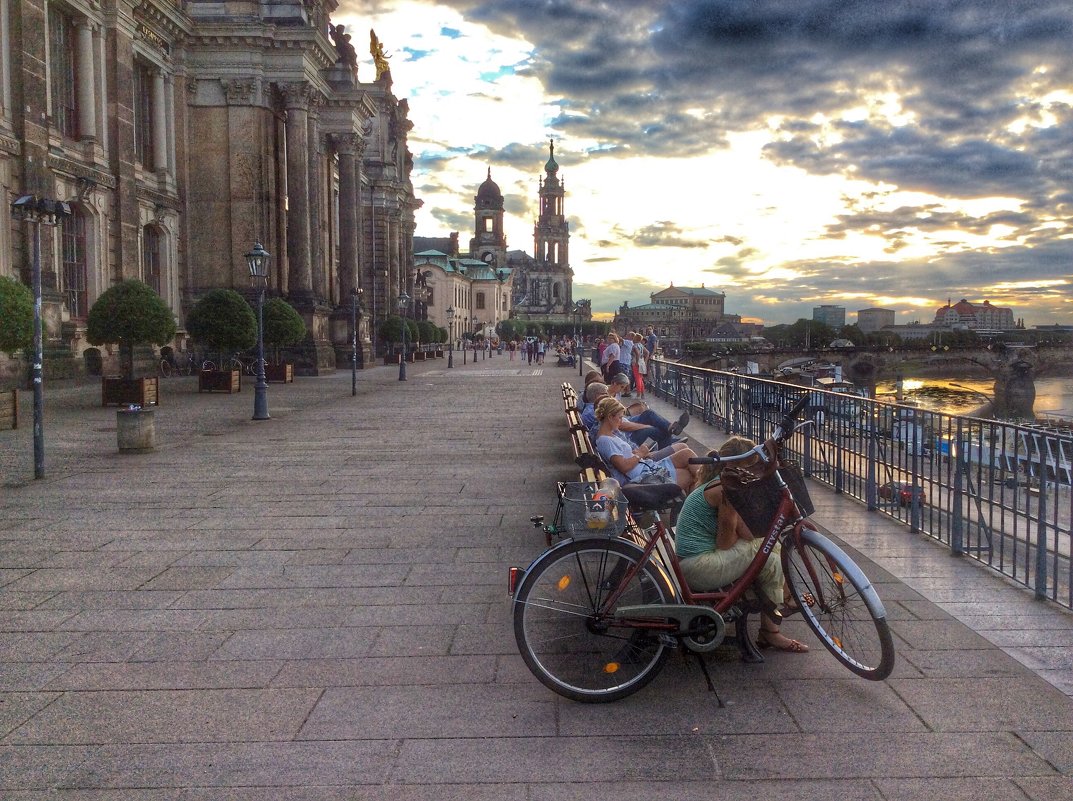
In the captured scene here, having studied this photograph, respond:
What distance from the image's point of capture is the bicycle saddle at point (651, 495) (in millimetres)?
4641

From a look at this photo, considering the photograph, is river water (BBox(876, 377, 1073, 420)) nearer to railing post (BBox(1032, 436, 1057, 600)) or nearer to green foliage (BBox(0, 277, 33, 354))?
green foliage (BBox(0, 277, 33, 354))

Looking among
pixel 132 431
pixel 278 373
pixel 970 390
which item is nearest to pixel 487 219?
pixel 970 390

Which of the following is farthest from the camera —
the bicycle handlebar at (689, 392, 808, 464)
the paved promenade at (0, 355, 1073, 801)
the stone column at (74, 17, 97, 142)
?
the stone column at (74, 17, 97, 142)

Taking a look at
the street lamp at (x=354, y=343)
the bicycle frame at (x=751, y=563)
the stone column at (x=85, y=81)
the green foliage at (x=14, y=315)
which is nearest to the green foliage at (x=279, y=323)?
the street lamp at (x=354, y=343)

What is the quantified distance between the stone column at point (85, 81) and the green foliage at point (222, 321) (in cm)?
704

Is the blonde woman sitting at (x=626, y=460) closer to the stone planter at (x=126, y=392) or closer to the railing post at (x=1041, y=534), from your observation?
the railing post at (x=1041, y=534)

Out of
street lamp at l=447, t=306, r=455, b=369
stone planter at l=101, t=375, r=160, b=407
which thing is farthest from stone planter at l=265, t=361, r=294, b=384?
street lamp at l=447, t=306, r=455, b=369

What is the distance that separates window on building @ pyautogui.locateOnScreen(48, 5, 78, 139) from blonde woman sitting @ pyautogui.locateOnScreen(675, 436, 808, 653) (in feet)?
89.8

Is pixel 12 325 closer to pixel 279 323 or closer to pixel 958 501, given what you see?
pixel 279 323

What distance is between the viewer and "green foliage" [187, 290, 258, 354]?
85.5ft

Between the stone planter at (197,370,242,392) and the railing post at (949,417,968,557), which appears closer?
the railing post at (949,417,968,557)

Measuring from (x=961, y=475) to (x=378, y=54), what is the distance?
67281 millimetres

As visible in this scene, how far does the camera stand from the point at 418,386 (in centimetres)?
3173

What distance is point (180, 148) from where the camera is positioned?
35688 mm
